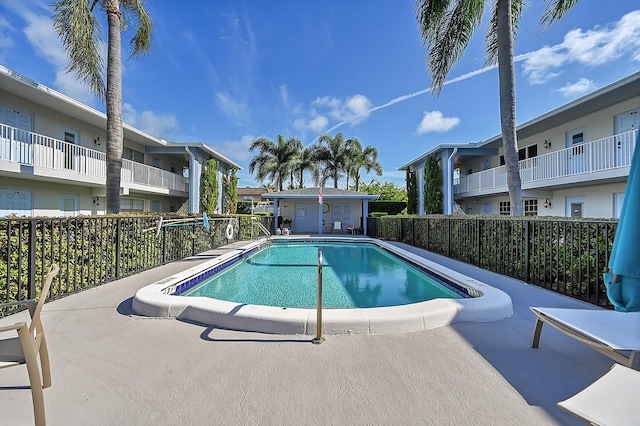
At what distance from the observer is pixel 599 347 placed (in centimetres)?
225

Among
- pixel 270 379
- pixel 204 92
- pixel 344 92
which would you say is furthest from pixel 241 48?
pixel 270 379

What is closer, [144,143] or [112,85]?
[112,85]

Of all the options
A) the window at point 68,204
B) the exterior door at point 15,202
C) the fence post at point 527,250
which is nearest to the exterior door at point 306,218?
the window at point 68,204

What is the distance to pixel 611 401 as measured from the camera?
159cm

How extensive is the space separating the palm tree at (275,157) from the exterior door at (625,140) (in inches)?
895

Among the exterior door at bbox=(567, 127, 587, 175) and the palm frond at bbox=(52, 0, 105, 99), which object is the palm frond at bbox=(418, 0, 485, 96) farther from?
the palm frond at bbox=(52, 0, 105, 99)

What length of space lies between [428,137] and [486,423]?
86.6 feet

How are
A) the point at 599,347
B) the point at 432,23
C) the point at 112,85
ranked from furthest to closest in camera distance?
1. the point at 432,23
2. the point at 112,85
3. the point at 599,347

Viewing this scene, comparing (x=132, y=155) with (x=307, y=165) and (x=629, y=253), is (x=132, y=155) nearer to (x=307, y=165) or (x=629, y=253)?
(x=307, y=165)

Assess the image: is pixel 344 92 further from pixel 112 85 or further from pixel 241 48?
pixel 112 85

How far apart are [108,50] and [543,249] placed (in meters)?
13.8

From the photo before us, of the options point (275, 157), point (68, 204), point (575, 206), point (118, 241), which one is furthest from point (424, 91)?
point (68, 204)

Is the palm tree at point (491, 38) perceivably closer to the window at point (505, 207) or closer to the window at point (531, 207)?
the window at point (531, 207)

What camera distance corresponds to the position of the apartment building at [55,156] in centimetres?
941
